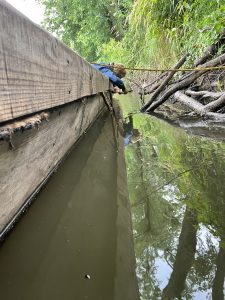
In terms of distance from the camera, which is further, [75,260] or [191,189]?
[191,189]

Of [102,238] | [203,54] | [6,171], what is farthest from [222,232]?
[203,54]

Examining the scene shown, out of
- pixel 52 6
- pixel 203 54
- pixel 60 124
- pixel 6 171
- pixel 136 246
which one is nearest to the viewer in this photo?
pixel 6 171

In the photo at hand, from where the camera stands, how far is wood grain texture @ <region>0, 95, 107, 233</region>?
975 millimetres

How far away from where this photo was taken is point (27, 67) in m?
0.98

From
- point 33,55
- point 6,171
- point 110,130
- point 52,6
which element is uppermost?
point 52,6

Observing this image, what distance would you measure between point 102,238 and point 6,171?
1.34 ft

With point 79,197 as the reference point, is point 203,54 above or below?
above

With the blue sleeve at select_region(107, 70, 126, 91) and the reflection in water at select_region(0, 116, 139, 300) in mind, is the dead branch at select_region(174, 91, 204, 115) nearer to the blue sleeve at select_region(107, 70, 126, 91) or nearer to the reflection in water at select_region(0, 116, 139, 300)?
the blue sleeve at select_region(107, 70, 126, 91)

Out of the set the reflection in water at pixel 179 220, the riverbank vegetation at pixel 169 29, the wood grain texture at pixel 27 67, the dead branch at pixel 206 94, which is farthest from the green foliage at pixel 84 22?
the wood grain texture at pixel 27 67

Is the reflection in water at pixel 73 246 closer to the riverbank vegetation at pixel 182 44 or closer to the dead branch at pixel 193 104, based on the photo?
the riverbank vegetation at pixel 182 44

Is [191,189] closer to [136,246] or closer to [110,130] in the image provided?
[136,246]

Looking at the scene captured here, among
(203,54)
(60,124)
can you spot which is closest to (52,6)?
(203,54)

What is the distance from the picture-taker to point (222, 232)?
3.83ft

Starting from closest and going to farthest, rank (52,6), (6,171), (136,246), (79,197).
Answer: (6,171) < (136,246) < (79,197) < (52,6)
